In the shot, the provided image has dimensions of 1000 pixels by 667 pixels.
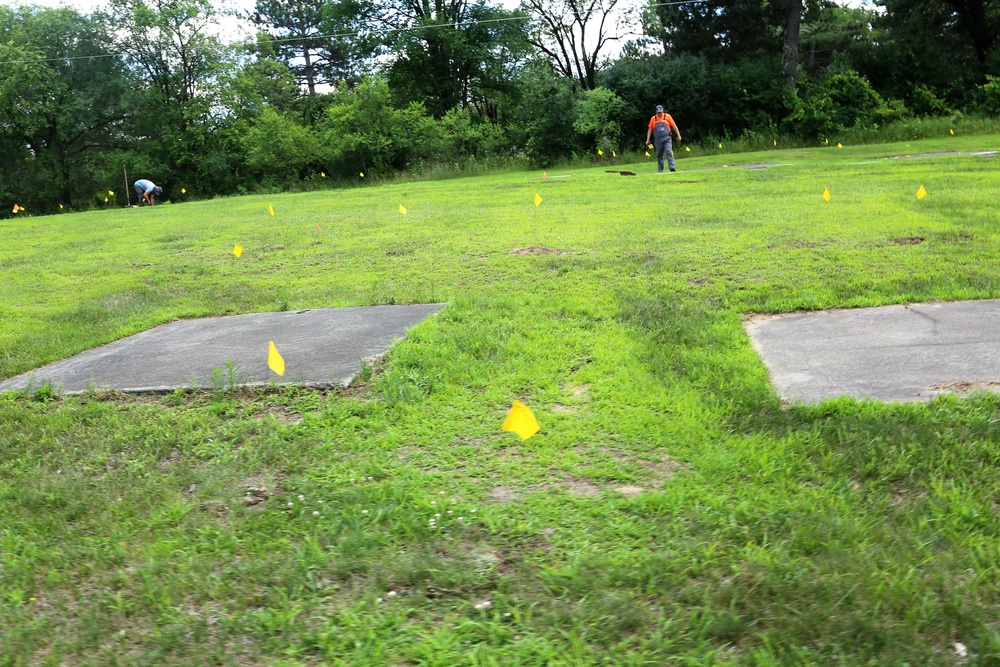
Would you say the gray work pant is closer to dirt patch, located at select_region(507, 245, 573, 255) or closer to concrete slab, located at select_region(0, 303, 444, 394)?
dirt patch, located at select_region(507, 245, 573, 255)

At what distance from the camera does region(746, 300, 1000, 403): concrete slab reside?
10.4 ft

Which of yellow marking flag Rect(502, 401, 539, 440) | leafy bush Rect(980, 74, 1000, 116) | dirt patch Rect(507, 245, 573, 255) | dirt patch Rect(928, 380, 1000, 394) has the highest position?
leafy bush Rect(980, 74, 1000, 116)

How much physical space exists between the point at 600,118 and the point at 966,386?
2407cm

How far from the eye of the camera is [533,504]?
2484mm

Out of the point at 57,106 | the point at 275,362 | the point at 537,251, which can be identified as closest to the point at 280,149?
the point at 57,106

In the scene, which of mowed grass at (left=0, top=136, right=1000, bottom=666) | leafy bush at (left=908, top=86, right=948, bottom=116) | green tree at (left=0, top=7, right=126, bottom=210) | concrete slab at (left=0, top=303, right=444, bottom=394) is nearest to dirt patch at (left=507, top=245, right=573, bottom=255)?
mowed grass at (left=0, top=136, right=1000, bottom=666)

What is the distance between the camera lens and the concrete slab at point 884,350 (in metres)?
3.16

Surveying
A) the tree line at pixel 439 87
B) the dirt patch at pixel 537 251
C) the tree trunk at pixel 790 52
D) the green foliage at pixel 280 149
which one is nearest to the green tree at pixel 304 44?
the tree line at pixel 439 87

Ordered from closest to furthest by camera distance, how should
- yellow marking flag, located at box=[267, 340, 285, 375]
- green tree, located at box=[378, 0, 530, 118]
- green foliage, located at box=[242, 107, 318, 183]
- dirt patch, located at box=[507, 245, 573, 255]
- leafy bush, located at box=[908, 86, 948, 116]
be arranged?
1. yellow marking flag, located at box=[267, 340, 285, 375]
2. dirt patch, located at box=[507, 245, 573, 255]
3. leafy bush, located at box=[908, 86, 948, 116]
4. green foliage, located at box=[242, 107, 318, 183]
5. green tree, located at box=[378, 0, 530, 118]

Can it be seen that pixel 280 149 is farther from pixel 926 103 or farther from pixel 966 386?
pixel 966 386

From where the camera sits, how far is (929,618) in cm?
182

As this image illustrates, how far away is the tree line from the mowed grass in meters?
21.5

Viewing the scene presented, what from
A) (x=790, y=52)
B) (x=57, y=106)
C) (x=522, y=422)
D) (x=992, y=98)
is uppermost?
(x=57, y=106)

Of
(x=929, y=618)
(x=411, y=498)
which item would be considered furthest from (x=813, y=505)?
(x=411, y=498)
